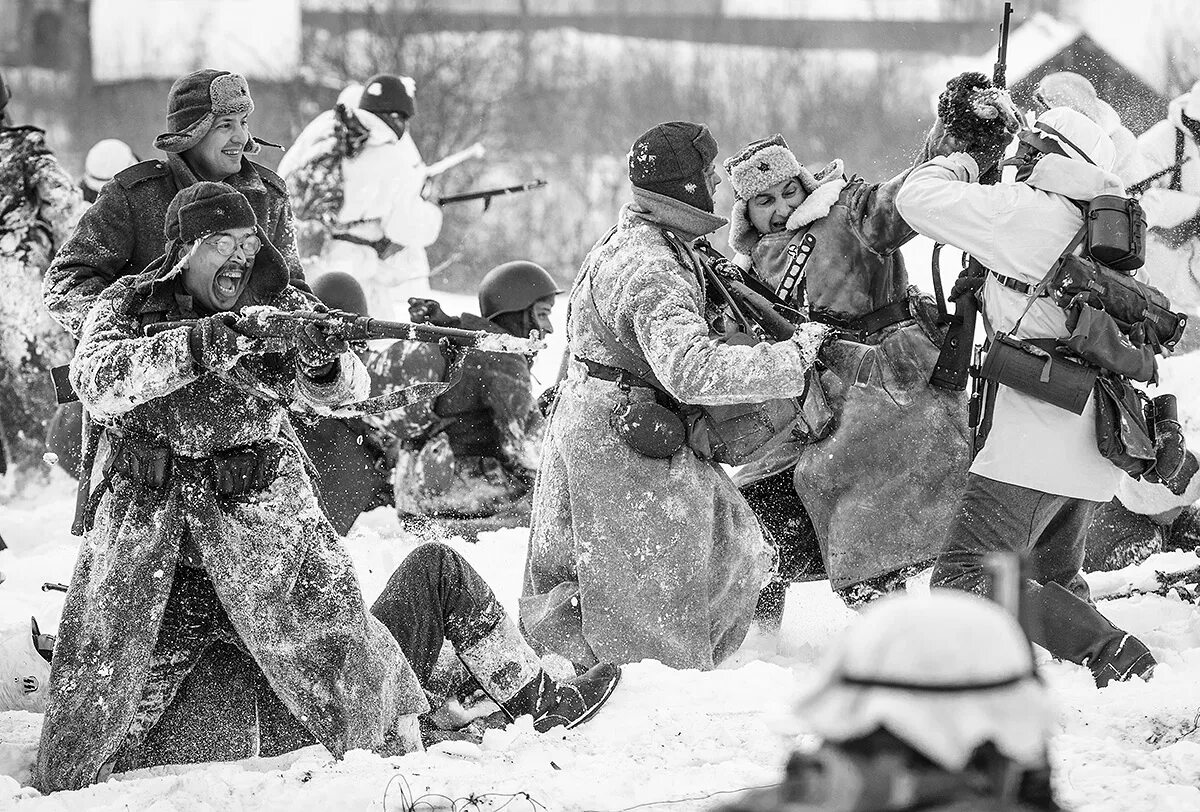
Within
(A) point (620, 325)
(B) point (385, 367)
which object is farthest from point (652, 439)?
(B) point (385, 367)

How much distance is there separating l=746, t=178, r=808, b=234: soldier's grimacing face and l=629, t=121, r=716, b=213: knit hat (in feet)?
2.46

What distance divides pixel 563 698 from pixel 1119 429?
1557mm

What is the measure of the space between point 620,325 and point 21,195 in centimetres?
470

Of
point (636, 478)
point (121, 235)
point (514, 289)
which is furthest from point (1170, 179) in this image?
point (121, 235)

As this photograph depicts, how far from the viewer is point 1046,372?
378 cm

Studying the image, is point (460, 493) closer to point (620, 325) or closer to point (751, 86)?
point (620, 325)

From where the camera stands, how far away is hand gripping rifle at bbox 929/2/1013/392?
434cm

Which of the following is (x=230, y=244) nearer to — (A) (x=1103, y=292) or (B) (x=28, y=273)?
(A) (x=1103, y=292)

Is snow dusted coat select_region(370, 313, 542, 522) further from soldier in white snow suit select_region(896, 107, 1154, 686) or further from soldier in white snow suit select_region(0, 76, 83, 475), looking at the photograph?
soldier in white snow suit select_region(896, 107, 1154, 686)

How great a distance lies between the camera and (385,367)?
623cm

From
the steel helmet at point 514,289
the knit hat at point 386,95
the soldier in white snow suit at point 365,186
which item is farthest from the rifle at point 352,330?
the knit hat at point 386,95

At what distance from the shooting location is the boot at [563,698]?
3512mm

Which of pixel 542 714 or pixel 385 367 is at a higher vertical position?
pixel 542 714

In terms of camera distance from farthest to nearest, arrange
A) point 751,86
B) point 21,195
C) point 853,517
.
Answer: point 751,86 → point 21,195 → point 853,517
